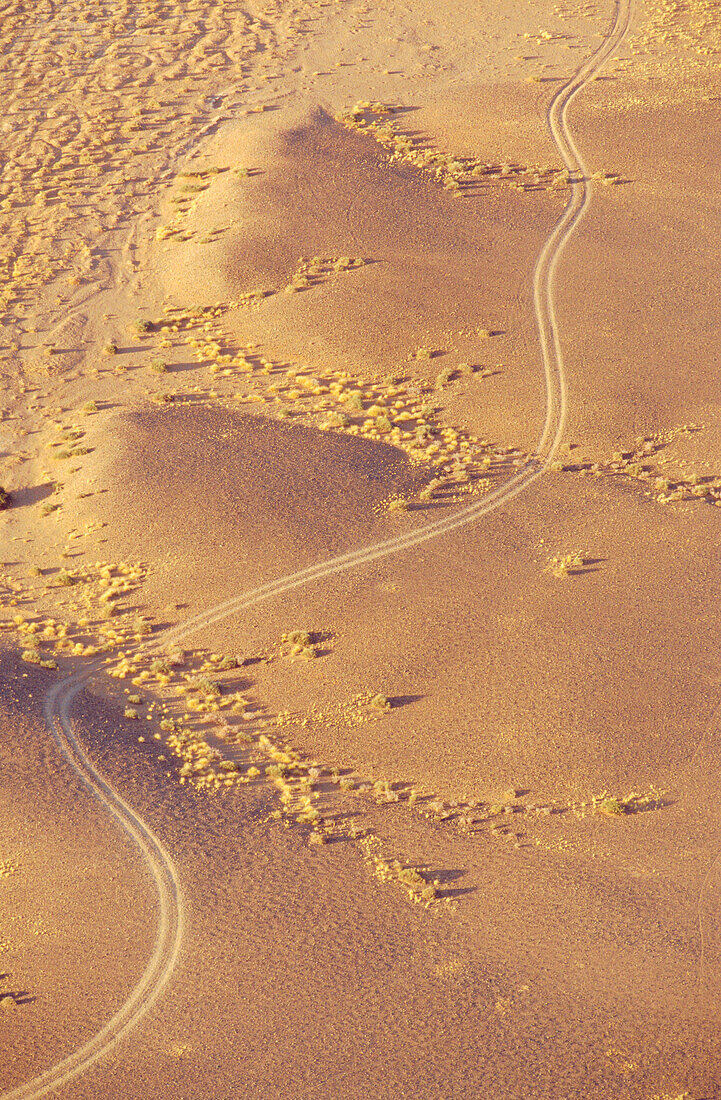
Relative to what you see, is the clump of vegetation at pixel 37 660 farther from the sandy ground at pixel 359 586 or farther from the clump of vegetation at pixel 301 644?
the clump of vegetation at pixel 301 644

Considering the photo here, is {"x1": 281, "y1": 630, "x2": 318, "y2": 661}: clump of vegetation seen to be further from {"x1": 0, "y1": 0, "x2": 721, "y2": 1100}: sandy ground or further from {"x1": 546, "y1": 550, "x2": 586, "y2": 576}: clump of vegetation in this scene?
{"x1": 546, "y1": 550, "x2": 586, "y2": 576}: clump of vegetation

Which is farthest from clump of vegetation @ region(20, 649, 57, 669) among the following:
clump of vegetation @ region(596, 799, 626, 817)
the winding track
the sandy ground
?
clump of vegetation @ region(596, 799, 626, 817)

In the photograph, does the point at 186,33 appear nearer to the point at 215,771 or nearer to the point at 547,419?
the point at 547,419

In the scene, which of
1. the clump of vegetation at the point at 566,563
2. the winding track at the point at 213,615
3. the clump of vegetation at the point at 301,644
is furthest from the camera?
the clump of vegetation at the point at 566,563

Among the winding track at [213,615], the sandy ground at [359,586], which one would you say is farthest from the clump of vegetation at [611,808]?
the winding track at [213,615]

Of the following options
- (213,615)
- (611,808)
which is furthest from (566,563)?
(213,615)

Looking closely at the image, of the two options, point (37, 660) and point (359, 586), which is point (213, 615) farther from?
point (37, 660)

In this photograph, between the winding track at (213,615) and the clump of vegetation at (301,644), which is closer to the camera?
the winding track at (213,615)
